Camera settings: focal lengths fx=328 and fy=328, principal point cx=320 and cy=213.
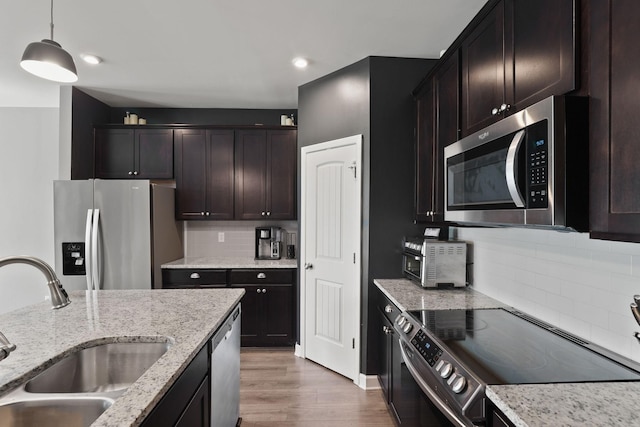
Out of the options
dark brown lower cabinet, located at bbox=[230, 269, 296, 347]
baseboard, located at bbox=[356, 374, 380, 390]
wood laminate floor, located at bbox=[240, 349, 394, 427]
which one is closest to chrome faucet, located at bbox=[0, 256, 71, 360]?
wood laminate floor, located at bbox=[240, 349, 394, 427]

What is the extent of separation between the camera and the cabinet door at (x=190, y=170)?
373 centimetres

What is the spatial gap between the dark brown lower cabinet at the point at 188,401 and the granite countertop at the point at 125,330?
2.5 inches

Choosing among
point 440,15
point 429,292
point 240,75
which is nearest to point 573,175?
point 429,292

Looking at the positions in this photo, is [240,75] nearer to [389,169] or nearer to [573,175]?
[389,169]

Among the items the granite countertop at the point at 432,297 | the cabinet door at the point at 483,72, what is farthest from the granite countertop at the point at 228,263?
the cabinet door at the point at 483,72

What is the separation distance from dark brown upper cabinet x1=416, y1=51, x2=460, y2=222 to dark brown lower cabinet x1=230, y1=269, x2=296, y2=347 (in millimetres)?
1651

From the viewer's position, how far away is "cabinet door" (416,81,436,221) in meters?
2.29

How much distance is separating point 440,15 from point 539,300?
185 centimetres

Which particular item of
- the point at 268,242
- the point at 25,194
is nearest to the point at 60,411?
the point at 268,242

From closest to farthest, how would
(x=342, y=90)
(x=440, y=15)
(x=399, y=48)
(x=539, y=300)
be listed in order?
1. (x=539, y=300)
2. (x=440, y=15)
3. (x=399, y=48)
4. (x=342, y=90)

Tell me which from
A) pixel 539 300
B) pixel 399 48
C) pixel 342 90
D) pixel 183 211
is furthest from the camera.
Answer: pixel 183 211

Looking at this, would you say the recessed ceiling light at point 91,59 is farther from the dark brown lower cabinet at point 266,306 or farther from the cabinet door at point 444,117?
the cabinet door at point 444,117

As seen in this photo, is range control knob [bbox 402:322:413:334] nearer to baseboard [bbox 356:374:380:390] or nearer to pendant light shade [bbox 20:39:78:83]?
baseboard [bbox 356:374:380:390]

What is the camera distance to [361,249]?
9.02 ft
